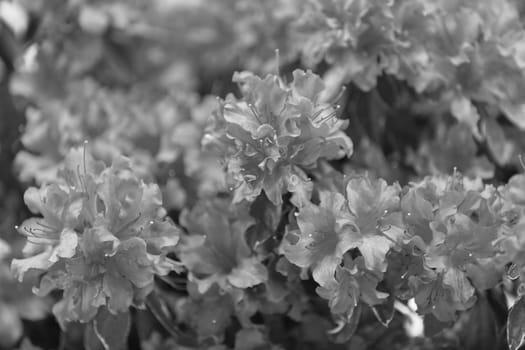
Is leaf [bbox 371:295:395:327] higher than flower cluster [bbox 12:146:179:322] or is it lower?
lower

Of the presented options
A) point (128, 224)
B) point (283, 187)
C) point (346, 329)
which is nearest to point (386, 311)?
point (346, 329)

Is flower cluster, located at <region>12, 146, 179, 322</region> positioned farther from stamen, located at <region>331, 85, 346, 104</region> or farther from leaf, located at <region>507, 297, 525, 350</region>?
leaf, located at <region>507, 297, 525, 350</region>

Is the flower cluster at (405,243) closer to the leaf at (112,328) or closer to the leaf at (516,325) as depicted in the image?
the leaf at (516,325)

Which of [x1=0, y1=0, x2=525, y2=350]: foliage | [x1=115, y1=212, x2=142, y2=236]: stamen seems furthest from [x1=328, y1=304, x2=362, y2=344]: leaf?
[x1=115, y1=212, x2=142, y2=236]: stamen

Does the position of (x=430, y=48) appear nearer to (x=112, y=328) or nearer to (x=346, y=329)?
(x=346, y=329)

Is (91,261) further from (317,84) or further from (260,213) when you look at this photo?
(317,84)

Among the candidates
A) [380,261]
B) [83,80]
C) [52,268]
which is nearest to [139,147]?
[83,80]
